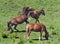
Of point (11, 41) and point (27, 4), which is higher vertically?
point (27, 4)

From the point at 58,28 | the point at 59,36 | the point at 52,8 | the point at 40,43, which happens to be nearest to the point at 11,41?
the point at 40,43

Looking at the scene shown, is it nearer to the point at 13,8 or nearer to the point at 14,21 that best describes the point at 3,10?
the point at 13,8

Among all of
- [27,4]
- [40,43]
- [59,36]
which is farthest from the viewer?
[27,4]

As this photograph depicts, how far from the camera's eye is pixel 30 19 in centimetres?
3023

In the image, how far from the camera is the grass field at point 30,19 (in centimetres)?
2107

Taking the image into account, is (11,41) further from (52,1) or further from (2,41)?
(52,1)

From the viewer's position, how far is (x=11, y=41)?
20.8m

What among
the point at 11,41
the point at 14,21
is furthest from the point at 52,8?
the point at 11,41

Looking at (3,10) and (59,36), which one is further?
(3,10)

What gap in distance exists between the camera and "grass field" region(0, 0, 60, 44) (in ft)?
69.1

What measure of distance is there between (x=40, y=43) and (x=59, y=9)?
16361 mm

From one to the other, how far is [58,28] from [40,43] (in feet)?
19.3

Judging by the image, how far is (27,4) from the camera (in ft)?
124

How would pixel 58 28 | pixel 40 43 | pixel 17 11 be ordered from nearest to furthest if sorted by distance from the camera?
pixel 40 43, pixel 58 28, pixel 17 11
